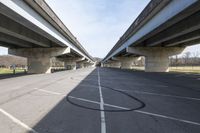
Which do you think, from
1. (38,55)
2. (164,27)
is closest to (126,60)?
(38,55)

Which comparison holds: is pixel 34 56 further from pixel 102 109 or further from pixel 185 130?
pixel 185 130

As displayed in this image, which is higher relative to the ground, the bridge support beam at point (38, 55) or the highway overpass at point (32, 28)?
the highway overpass at point (32, 28)

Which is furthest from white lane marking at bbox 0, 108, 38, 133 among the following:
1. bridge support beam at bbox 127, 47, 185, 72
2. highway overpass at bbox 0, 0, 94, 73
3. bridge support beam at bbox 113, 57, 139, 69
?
bridge support beam at bbox 113, 57, 139, 69

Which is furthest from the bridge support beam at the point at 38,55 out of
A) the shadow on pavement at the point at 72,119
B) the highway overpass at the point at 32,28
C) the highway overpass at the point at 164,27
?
the shadow on pavement at the point at 72,119

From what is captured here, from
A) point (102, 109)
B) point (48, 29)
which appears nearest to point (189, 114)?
point (102, 109)

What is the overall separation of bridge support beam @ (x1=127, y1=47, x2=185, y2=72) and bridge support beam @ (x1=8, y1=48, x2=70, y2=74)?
507 inches

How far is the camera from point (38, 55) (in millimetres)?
38562

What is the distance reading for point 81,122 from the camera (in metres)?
6.41

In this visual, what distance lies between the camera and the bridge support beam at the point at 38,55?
126ft

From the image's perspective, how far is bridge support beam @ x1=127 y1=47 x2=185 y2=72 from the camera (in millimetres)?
38938

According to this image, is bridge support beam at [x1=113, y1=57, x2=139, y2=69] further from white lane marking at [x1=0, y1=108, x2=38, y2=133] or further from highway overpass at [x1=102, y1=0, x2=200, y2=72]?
white lane marking at [x1=0, y1=108, x2=38, y2=133]

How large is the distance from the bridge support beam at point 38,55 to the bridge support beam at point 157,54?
12.9 meters

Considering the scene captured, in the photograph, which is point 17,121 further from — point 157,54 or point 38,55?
point 157,54

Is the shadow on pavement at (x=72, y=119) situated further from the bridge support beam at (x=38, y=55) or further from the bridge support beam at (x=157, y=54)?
the bridge support beam at (x=157, y=54)
